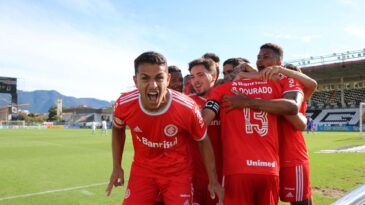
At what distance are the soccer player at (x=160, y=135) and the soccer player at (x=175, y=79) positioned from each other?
136cm

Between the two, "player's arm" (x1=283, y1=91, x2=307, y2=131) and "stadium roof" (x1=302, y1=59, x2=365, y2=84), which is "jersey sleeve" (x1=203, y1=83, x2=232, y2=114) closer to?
"player's arm" (x1=283, y1=91, x2=307, y2=131)

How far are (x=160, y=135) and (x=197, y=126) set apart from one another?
343 millimetres

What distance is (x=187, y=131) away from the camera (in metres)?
3.10

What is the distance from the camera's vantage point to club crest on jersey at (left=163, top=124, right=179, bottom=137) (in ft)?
9.89

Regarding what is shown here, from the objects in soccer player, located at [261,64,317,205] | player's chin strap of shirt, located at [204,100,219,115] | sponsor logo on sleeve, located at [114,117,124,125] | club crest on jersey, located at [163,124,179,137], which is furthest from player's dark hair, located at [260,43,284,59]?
sponsor logo on sleeve, located at [114,117,124,125]

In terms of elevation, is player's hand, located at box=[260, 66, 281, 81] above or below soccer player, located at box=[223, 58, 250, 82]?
below

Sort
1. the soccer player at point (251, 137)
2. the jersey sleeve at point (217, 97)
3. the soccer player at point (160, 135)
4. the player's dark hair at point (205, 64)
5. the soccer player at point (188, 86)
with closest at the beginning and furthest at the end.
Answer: the soccer player at point (251, 137) < the soccer player at point (160, 135) < the jersey sleeve at point (217, 97) < the player's dark hair at point (205, 64) < the soccer player at point (188, 86)

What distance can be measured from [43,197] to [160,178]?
3931mm

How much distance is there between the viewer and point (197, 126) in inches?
117

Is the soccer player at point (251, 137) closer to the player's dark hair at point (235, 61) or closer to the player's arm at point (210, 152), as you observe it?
the player's arm at point (210, 152)

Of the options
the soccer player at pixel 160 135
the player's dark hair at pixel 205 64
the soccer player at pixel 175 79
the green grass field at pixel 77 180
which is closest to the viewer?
the soccer player at pixel 160 135

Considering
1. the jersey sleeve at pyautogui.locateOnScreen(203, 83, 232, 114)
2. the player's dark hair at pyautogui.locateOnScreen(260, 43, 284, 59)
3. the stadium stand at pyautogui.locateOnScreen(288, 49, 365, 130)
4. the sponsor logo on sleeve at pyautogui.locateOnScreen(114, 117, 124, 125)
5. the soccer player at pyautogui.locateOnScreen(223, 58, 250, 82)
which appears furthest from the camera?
the stadium stand at pyautogui.locateOnScreen(288, 49, 365, 130)

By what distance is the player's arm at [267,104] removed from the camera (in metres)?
2.87

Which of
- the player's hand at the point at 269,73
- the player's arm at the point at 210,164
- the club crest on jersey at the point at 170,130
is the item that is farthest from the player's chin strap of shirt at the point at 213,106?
the player's hand at the point at 269,73
